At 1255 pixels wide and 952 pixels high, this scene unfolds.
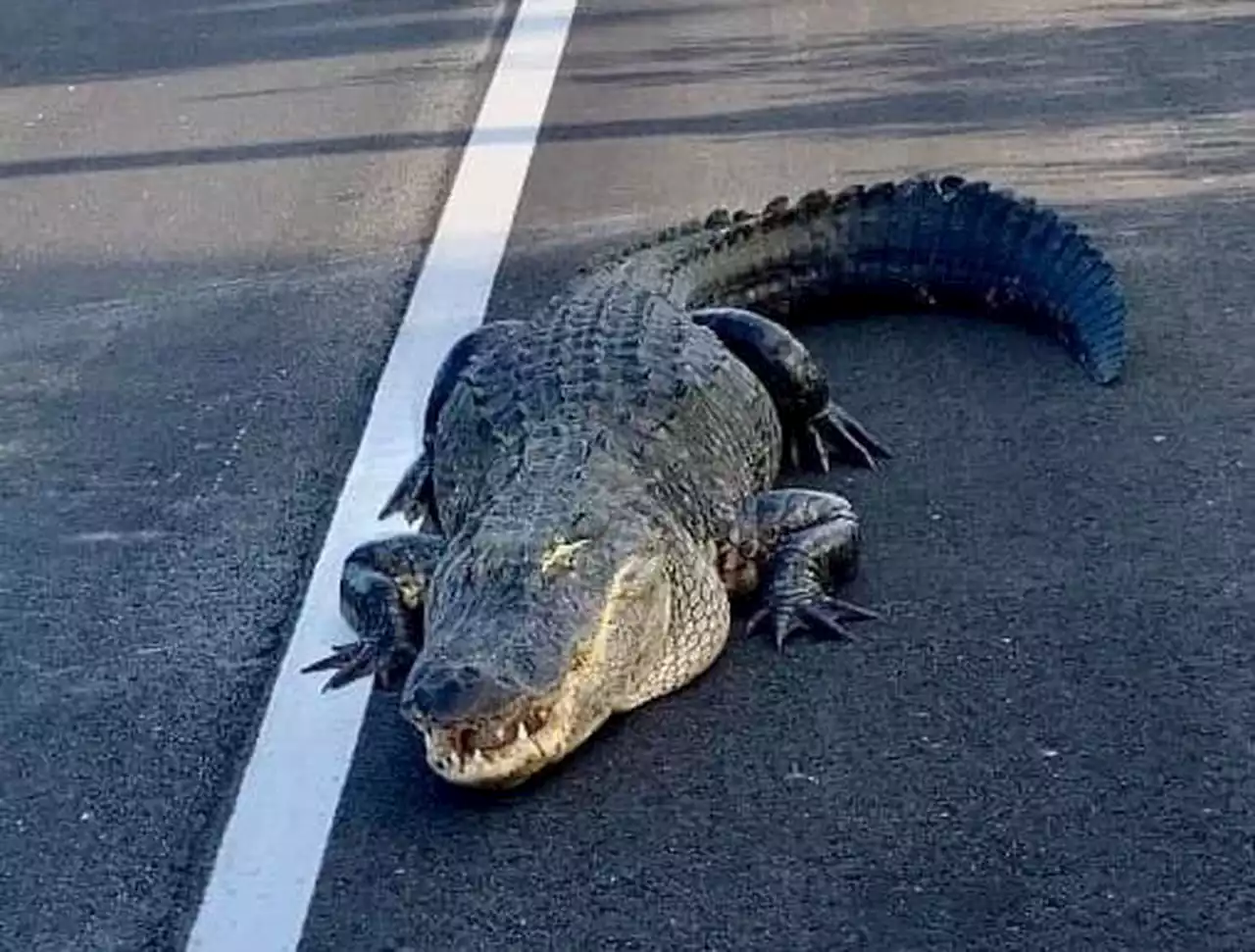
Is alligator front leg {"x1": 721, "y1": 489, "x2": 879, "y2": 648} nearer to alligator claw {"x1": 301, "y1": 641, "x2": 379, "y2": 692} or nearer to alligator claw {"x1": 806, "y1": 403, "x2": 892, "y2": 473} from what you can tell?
alligator claw {"x1": 806, "y1": 403, "x2": 892, "y2": 473}

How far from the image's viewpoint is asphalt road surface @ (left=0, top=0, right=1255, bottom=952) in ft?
14.2

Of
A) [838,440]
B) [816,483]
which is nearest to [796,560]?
[816,483]

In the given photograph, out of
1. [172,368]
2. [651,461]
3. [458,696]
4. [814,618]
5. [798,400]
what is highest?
[458,696]

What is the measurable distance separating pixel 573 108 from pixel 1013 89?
1561 mm

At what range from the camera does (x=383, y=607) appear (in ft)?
17.1

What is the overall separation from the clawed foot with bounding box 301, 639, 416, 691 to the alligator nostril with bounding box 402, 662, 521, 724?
0.70 meters

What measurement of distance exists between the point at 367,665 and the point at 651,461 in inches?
28.9

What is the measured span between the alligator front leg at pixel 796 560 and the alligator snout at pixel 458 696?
915 millimetres

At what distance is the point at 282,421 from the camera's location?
6516 mm

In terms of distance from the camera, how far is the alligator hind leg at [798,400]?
5.98m

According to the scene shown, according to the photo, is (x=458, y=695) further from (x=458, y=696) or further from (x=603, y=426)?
(x=603, y=426)

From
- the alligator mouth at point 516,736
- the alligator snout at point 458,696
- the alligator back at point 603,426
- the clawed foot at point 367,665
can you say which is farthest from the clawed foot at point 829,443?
the alligator snout at point 458,696

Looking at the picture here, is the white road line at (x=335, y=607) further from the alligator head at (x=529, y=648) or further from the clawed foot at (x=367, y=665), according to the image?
the alligator head at (x=529, y=648)

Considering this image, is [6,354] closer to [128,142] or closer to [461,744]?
[128,142]
